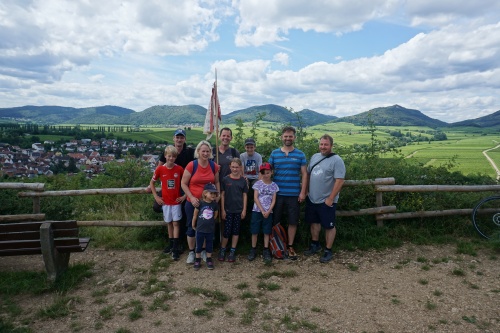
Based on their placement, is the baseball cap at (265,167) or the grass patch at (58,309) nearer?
the grass patch at (58,309)

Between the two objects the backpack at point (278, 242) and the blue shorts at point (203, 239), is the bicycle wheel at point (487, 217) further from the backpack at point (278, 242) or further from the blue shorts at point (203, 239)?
the blue shorts at point (203, 239)

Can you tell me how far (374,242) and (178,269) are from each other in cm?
359

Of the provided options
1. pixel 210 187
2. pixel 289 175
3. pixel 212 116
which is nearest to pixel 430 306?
pixel 289 175

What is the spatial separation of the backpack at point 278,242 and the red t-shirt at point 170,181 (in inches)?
70.2

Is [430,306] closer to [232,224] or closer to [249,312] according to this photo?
[249,312]

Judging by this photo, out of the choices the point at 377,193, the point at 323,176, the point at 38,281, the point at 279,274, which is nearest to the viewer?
the point at 38,281

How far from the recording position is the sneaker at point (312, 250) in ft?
18.6

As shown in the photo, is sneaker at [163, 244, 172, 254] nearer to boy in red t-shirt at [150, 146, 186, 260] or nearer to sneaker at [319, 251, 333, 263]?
boy in red t-shirt at [150, 146, 186, 260]

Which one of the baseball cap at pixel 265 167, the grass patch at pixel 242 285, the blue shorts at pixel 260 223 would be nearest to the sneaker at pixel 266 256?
the blue shorts at pixel 260 223

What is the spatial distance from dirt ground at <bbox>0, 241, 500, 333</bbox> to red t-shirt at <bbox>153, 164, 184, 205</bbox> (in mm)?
1120

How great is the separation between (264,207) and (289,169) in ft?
2.52

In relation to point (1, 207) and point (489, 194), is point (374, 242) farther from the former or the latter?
point (1, 207)

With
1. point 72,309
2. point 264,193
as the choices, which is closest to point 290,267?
point 264,193

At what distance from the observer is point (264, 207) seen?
→ 536 cm
